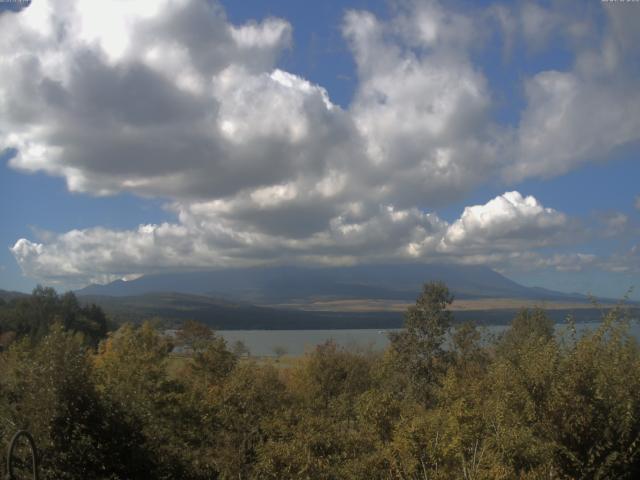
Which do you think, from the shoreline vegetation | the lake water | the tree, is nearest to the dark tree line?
the lake water

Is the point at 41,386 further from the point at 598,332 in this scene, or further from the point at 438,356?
the point at 438,356

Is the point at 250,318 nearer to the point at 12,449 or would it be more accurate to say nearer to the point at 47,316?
the point at 47,316

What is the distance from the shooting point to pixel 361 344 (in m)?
55.2

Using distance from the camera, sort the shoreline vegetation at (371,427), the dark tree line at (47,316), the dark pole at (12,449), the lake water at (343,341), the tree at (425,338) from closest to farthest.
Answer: the dark pole at (12,449) < the shoreline vegetation at (371,427) < the lake water at (343,341) < the tree at (425,338) < the dark tree line at (47,316)

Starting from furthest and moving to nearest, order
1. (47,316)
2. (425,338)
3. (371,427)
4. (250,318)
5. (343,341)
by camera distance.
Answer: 1. (250,318)
2. (47,316)
3. (343,341)
4. (425,338)
5. (371,427)

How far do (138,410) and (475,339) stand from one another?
2908 cm

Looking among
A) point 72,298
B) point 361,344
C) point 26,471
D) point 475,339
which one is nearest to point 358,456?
point 26,471

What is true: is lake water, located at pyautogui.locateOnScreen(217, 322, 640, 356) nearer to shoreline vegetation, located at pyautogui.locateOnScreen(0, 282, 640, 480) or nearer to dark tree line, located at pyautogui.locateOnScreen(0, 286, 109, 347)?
shoreline vegetation, located at pyautogui.locateOnScreen(0, 282, 640, 480)

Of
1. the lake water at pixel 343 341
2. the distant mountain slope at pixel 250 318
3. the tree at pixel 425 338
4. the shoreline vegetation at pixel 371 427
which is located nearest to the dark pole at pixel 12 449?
the shoreline vegetation at pixel 371 427

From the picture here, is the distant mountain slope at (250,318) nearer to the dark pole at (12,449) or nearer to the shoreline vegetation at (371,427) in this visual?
the shoreline vegetation at (371,427)

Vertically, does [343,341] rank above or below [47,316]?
below

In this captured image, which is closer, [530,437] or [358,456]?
[530,437]

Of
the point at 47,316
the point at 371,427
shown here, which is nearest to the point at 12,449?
the point at 371,427

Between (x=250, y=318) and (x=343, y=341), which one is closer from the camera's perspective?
(x=343, y=341)
